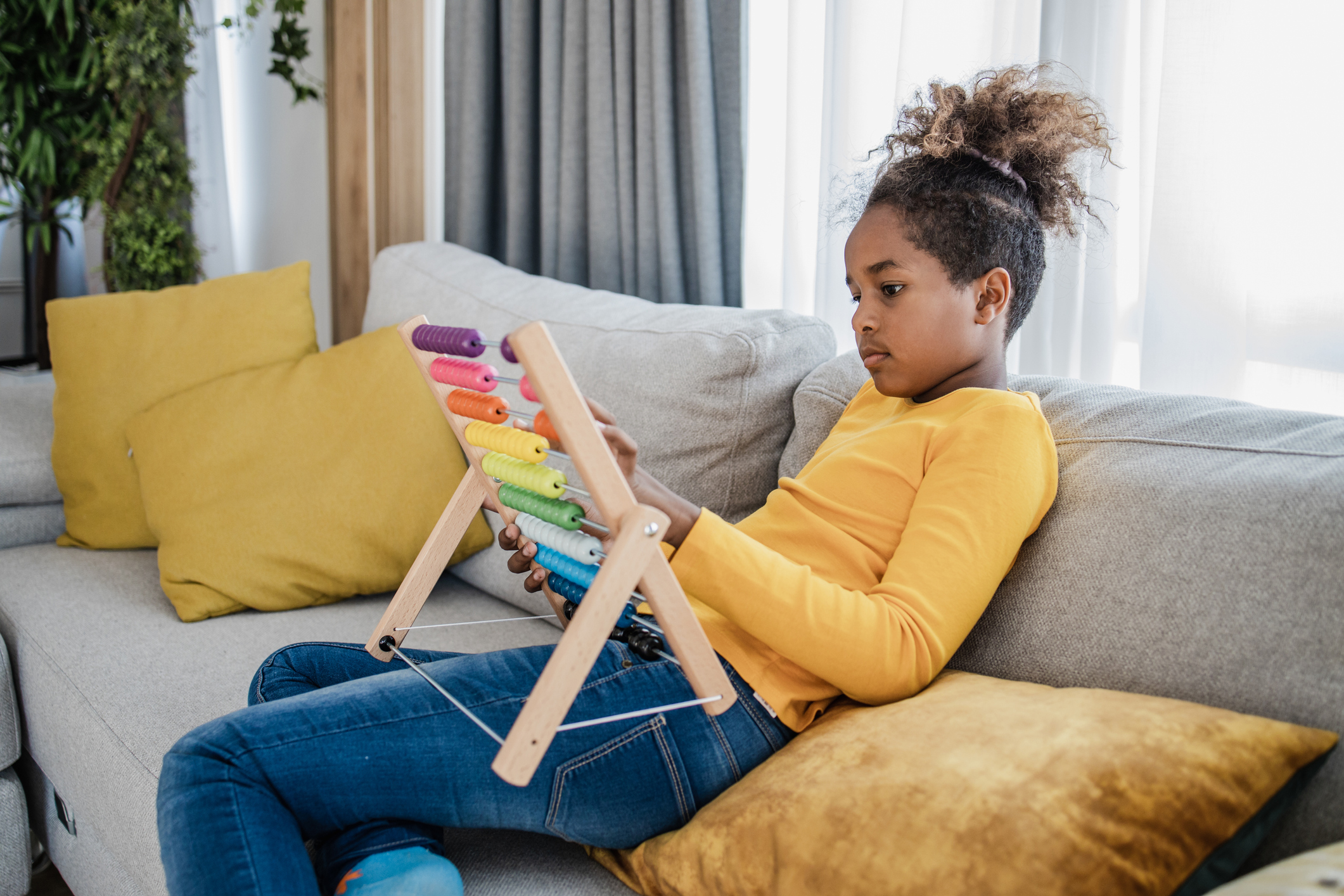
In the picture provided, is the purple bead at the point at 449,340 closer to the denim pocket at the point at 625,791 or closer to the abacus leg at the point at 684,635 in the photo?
the abacus leg at the point at 684,635

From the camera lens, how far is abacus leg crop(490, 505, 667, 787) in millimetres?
745

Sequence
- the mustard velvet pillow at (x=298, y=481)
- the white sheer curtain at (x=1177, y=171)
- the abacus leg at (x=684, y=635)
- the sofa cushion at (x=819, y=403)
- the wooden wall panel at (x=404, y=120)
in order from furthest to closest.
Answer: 1. the wooden wall panel at (x=404, y=120)
2. the mustard velvet pillow at (x=298, y=481)
3. the sofa cushion at (x=819, y=403)
4. the white sheer curtain at (x=1177, y=171)
5. the abacus leg at (x=684, y=635)

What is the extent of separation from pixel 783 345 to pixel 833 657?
623 mm

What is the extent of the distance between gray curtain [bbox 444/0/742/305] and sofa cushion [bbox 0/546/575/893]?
781 mm

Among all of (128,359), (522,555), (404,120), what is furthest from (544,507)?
(404,120)

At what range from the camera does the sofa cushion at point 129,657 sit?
1120 millimetres

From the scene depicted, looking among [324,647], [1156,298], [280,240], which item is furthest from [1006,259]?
[280,240]

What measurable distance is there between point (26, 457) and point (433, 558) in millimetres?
1198

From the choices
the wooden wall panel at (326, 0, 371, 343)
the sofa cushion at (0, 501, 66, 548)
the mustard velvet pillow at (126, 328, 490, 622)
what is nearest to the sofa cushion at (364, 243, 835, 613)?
the mustard velvet pillow at (126, 328, 490, 622)

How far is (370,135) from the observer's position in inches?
106

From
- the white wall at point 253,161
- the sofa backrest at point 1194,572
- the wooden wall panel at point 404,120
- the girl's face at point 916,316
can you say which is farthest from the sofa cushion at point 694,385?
the white wall at point 253,161

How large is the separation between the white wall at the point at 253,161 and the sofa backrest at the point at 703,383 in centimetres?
180

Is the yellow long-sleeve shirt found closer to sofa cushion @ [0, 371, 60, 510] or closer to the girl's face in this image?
the girl's face

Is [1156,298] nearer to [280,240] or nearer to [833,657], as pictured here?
[833,657]
